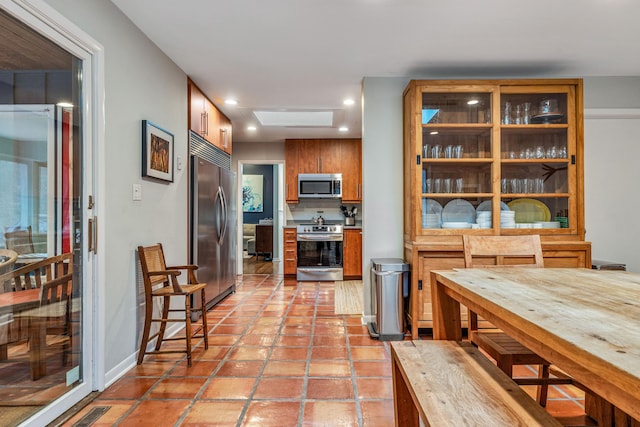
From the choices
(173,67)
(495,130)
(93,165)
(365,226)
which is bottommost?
(365,226)

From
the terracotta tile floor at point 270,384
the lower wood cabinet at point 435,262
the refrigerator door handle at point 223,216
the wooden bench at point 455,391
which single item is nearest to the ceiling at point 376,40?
the refrigerator door handle at point 223,216

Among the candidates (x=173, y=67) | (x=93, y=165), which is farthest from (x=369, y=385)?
(x=173, y=67)

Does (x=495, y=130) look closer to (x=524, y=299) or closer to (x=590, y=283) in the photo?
(x=590, y=283)

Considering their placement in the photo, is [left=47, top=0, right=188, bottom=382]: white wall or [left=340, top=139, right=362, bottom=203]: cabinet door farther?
[left=340, top=139, right=362, bottom=203]: cabinet door

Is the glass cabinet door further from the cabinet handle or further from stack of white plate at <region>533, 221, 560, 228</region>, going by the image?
the cabinet handle

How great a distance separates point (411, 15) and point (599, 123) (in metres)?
2.52

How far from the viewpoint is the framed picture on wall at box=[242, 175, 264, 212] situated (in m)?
9.40

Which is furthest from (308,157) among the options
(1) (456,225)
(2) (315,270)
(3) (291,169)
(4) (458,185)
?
(1) (456,225)

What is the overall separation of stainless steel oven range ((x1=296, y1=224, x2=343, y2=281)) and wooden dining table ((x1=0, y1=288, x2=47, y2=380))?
4095 mm

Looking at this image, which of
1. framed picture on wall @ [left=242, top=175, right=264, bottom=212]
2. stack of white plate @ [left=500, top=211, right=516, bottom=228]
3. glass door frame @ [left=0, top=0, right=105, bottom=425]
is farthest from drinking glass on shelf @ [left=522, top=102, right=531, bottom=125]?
framed picture on wall @ [left=242, top=175, right=264, bottom=212]

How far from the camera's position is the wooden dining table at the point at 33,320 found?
1.57 metres

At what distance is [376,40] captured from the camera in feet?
8.93

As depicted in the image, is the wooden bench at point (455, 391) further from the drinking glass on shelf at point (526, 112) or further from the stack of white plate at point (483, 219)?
the drinking glass on shelf at point (526, 112)

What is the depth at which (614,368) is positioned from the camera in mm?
669
